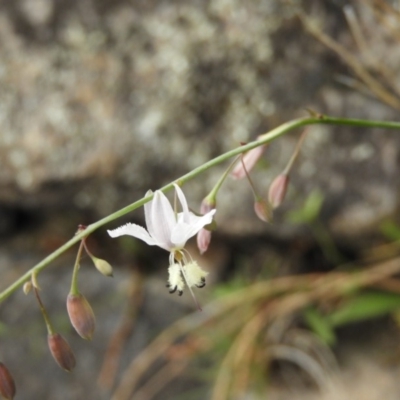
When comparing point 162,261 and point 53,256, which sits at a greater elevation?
point 162,261

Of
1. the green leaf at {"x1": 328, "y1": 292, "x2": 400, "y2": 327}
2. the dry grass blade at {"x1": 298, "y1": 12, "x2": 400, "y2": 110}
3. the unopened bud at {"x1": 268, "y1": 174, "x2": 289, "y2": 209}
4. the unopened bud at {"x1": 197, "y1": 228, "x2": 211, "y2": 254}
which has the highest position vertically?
the dry grass blade at {"x1": 298, "y1": 12, "x2": 400, "y2": 110}

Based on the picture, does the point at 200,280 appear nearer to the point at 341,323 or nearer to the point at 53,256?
the point at 53,256

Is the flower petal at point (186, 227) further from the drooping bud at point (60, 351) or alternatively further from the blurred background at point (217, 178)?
the blurred background at point (217, 178)

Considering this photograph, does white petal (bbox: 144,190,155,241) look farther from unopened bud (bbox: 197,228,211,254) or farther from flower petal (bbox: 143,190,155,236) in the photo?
unopened bud (bbox: 197,228,211,254)

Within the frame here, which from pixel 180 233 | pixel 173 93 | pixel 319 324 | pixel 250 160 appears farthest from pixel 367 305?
pixel 180 233

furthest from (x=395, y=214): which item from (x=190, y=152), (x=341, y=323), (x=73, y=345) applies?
(x=73, y=345)

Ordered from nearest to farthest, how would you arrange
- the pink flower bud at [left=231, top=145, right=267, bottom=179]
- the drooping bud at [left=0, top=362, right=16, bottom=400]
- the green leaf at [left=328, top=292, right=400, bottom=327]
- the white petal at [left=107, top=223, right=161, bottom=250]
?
1. the white petal at [left=107, top=223, right=161, bottom=250]
2. the drooping bud at [left=0, top=362, right=16, bottom=400]
3. the pink flower bud at [left=231, top=145, right=267, bottom=179]
4. the green leaf at [left=328, top=292, right=400, bottom=327]

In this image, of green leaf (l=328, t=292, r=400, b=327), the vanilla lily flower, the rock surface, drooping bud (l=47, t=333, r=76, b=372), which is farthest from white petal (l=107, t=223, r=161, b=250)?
green leaf (l=328, t=292, r=400, b=327)

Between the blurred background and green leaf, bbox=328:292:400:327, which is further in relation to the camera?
green leaf, bbox=328:292:400:327
